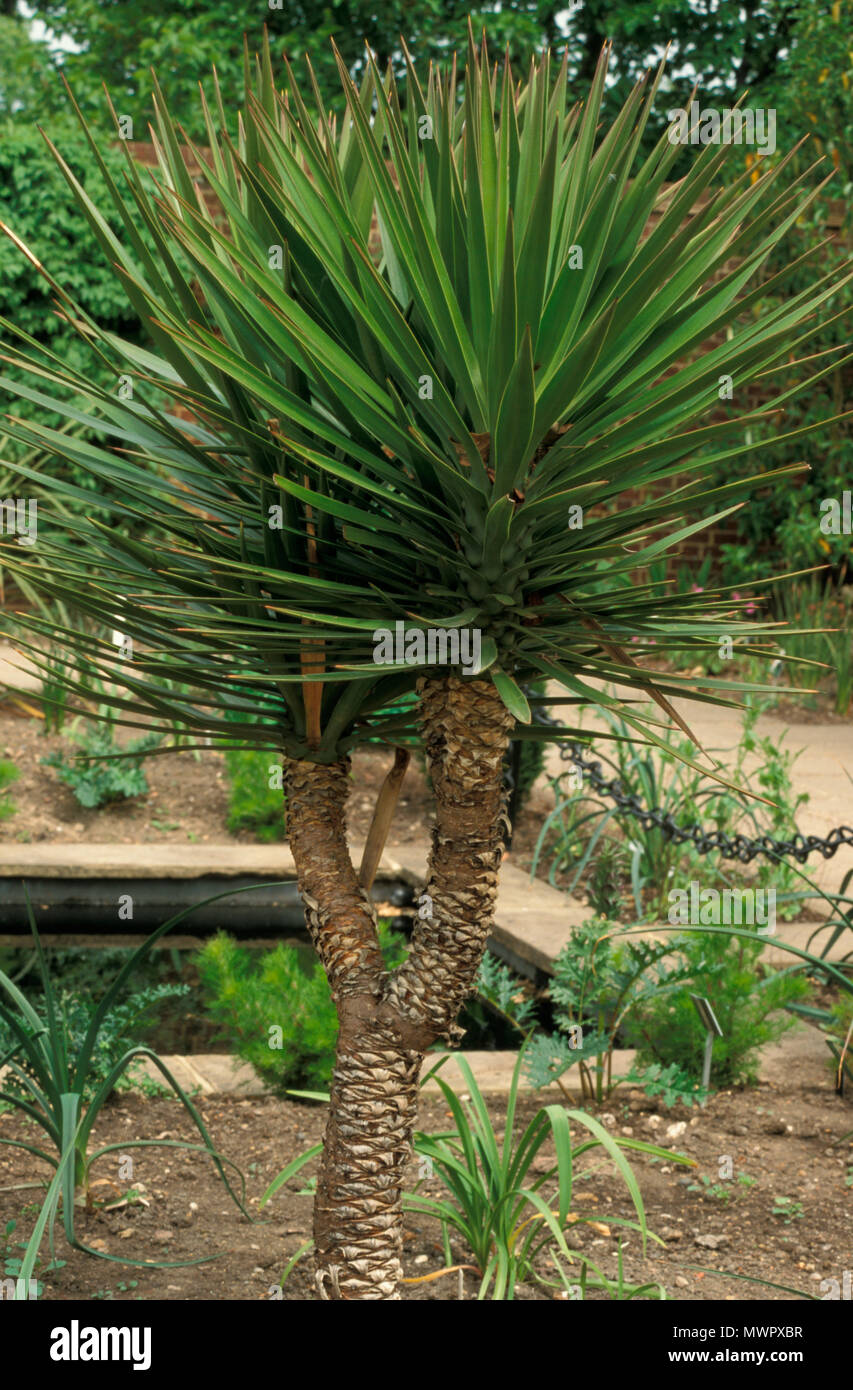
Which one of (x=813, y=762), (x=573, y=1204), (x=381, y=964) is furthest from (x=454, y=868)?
(x=813, y=762)

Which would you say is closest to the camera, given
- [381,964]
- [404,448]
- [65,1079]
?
[404,448]

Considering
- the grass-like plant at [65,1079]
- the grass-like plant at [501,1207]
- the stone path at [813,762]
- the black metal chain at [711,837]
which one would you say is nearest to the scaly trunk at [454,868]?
the grass-like plant at [501,1207]

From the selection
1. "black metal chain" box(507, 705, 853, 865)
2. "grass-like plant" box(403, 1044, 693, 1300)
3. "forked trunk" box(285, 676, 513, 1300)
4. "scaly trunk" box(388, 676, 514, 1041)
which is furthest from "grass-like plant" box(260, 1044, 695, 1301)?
"black metal chain" box(507, 705, 853, 865)

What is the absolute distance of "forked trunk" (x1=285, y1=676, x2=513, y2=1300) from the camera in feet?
5.51

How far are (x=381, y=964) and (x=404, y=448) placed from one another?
760mm

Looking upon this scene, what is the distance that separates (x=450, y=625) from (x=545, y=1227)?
1360mm

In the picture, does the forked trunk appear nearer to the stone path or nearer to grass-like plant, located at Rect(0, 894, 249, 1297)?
grass-like plant, located at Rect(0, 894, 249, 1297)

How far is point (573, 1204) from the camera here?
8.02 feet

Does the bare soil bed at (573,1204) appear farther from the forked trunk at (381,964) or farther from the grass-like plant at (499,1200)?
the forked trunk at (381,964)

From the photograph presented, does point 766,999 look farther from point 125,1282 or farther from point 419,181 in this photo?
point 419,181

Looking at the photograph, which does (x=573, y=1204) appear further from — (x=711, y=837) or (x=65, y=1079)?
(x=711, y=837)

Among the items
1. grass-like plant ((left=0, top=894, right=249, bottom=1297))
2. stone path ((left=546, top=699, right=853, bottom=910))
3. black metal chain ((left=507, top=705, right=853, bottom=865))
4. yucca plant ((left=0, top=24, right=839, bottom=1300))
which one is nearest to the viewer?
yucca plant ((left=0, top=24, right=839, bottom=1300))

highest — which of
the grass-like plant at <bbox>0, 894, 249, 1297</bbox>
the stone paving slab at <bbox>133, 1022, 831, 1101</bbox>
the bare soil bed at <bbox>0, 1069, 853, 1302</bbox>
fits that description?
the grass-like plant at <bbox>0, 894, 249, 1297</bbox>
